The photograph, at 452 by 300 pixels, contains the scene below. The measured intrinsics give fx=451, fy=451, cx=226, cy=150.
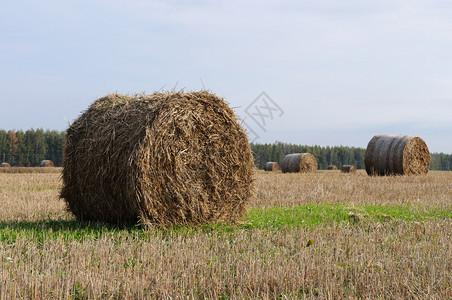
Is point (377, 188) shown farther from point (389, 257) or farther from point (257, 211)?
point (389, 257)

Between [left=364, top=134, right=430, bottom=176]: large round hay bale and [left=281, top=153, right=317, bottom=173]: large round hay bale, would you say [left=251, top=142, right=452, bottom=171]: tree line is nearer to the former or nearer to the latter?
[left=281, top=153, right=317, bottom=173]: large round hay bale

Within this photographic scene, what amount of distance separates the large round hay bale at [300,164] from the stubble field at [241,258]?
20.5 m

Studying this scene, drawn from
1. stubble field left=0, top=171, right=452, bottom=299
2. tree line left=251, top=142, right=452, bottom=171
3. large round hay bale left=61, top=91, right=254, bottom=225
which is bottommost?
stubble field left=0, top=171, right=452, bottom=299

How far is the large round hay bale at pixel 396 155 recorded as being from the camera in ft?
69.9

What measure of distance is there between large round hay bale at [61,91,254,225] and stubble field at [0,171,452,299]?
1.23 feet

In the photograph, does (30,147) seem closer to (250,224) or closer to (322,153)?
(322,153)

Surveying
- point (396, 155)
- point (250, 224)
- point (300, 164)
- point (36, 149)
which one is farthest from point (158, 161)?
point (36, 149)

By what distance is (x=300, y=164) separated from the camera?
29953 millimetres

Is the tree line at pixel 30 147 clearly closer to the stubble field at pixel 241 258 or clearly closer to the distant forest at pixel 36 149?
the distant forest at pixel 36 149

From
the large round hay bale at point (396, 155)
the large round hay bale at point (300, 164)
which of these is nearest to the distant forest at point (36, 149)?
the large round hay bale at point (300, 164)

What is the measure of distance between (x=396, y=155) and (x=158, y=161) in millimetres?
16609

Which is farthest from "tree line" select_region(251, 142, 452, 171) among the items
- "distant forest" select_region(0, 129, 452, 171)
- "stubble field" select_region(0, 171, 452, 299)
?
"stubble field" select_region(0, 171, 452, 299)

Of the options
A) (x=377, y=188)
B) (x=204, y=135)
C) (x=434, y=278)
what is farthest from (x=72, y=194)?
(x=377, y=188)

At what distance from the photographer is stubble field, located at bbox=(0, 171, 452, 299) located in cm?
450
